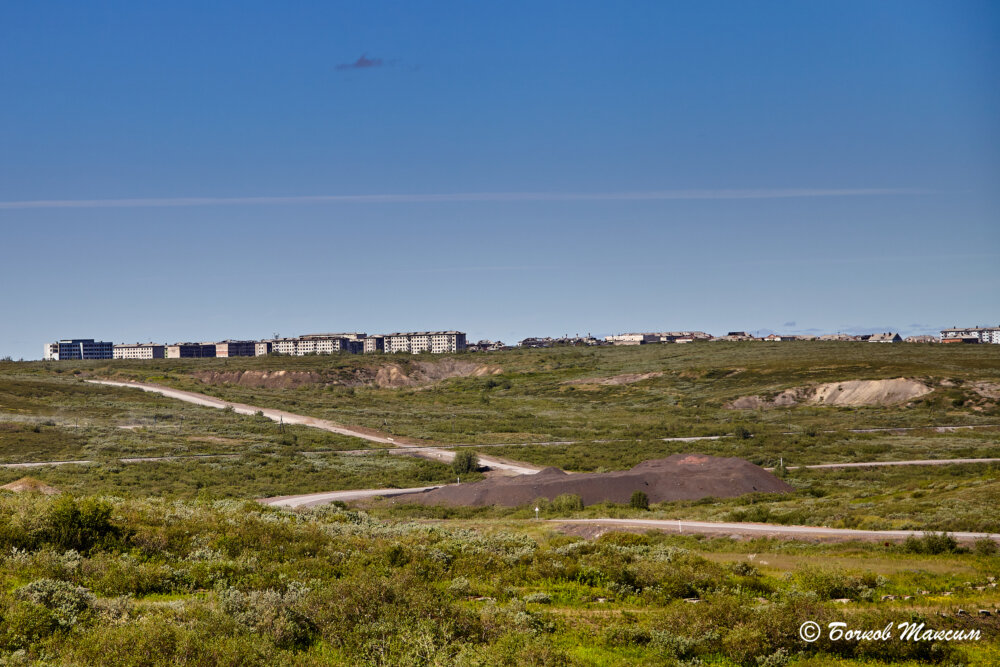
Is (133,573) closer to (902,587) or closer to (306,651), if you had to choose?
(306,651)

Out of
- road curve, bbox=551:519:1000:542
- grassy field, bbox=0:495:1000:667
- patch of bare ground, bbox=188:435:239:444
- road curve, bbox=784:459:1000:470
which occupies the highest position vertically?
grassy field, bbox=0:495:1000:667

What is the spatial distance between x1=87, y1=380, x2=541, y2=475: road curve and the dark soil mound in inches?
304

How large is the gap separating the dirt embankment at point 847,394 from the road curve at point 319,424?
174 feet

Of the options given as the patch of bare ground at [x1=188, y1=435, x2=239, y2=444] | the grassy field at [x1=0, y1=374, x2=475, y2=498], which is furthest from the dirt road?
the patch of bare ground at [x1=188, y1=435, x2=239, y2=444]

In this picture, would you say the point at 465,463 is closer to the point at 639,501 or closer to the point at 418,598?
the point at 639,501

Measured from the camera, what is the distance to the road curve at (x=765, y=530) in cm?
2927

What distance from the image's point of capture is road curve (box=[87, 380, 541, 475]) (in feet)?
237

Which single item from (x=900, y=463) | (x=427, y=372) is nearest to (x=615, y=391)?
(x=427, y=372)

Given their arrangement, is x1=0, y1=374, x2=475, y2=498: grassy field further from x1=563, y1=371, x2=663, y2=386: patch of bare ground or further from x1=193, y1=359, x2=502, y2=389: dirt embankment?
x1=563, y1=371, x2=663, y2=386: patch of bare ground

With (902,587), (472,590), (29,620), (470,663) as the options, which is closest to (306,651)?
(470,663)

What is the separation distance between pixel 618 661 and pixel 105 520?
47.8 ft

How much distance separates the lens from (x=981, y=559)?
2448 cm

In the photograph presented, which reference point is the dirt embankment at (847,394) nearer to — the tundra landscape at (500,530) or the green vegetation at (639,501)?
the tundra landscape at (500,530)

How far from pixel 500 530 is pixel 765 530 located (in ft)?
37.4
